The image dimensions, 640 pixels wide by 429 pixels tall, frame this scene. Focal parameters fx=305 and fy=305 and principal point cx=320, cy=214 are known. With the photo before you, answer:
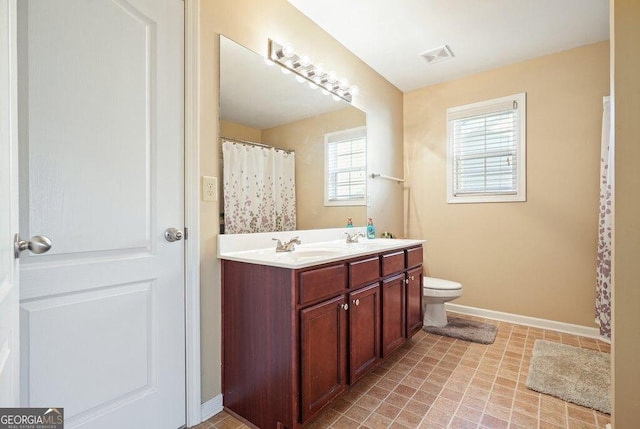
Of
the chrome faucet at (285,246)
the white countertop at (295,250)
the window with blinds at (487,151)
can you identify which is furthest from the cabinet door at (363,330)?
the window with blinds at (487,151)

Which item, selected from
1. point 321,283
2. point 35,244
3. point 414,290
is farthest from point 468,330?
point 35,244

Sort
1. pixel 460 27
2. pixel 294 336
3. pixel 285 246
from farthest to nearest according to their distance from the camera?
1. pixel 460 27
2. pixel 285 246
3. pixel 294 336

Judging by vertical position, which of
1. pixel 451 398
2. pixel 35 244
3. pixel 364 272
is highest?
pixel 35 244

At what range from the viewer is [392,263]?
6.75 feet

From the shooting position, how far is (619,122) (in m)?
1.23

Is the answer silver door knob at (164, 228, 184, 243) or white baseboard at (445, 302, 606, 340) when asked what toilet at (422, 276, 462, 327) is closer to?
white baseboard at (445, 302, 606, 340)

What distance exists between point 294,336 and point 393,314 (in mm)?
971

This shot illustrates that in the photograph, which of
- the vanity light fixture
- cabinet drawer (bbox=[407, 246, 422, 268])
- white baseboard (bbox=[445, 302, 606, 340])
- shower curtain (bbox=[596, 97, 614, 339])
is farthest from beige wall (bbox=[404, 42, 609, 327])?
the vanity light fixture

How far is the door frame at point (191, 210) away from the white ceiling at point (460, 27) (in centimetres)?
92

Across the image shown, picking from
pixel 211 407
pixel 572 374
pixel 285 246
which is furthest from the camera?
pixel 572 374

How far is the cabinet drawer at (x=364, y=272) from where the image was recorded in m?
1.68

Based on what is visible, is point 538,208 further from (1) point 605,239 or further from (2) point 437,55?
(2) point 437,55

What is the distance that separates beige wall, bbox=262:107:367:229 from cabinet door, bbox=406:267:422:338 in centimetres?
70

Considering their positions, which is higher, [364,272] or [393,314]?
[364,272]
